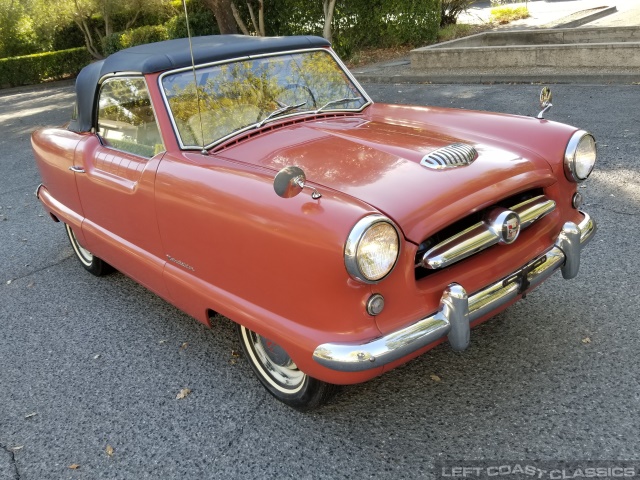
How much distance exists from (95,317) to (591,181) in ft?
13.3

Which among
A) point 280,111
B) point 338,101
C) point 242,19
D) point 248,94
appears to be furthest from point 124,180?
point 242,19

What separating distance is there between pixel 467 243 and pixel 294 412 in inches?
43.9

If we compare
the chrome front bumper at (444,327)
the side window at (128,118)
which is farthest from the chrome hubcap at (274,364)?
the side window at (128,118)

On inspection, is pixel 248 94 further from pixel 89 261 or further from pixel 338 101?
pixel 89 261

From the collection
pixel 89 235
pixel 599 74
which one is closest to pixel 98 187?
pixel 89 235

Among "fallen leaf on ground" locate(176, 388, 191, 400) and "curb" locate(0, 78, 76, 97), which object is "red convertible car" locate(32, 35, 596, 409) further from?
"curb" locate(0, 78, 76, 97)

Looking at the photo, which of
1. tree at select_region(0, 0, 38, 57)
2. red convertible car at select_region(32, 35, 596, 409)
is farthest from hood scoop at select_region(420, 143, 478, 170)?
tree at select_region(0, 0, 38, 57)

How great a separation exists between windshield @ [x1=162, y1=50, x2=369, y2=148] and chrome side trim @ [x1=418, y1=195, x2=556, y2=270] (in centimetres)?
134

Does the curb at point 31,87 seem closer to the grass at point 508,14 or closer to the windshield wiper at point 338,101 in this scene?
the grass at point 508,14

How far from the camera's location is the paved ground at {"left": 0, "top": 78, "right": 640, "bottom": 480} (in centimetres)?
252

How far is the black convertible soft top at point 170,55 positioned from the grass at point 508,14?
1457 cm

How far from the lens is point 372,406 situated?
2812 mm

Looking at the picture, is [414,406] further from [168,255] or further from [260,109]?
[260,109]

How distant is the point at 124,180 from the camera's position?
3.42 meters
